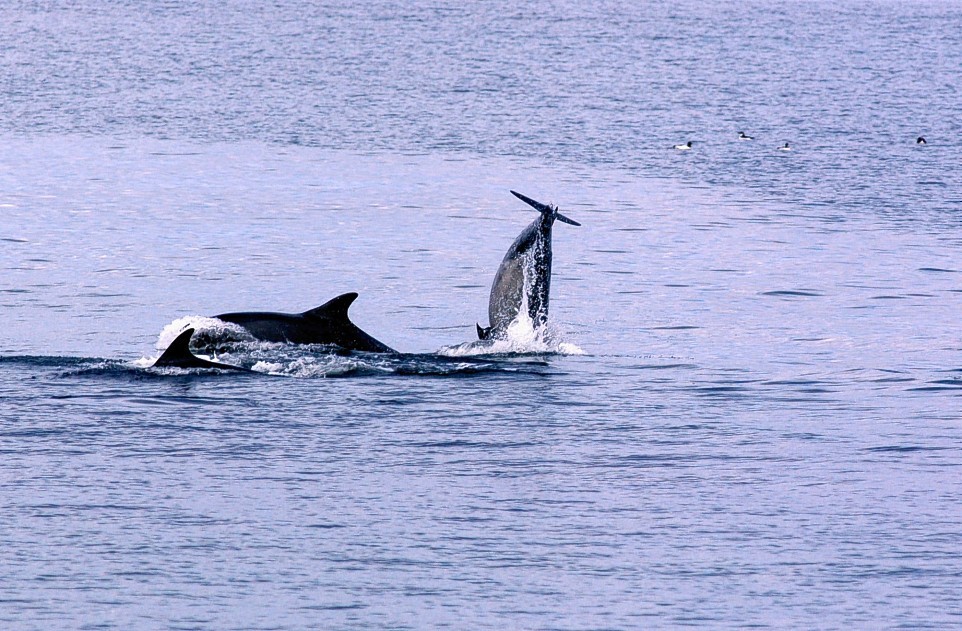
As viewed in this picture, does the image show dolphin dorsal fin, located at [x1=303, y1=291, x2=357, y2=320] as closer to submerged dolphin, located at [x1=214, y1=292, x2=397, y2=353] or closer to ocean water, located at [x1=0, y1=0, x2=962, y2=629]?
submerged dolphin, located at [x1=214, y1=292, x2=397, y2=353]

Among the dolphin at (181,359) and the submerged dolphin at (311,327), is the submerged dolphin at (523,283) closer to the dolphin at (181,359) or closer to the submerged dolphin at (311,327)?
the submerged dolphin at (311,327)

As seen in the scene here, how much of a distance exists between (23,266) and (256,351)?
26.3ft

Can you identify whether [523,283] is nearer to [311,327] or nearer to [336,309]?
[336,309]

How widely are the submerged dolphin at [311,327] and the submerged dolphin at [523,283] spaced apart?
5.08ft

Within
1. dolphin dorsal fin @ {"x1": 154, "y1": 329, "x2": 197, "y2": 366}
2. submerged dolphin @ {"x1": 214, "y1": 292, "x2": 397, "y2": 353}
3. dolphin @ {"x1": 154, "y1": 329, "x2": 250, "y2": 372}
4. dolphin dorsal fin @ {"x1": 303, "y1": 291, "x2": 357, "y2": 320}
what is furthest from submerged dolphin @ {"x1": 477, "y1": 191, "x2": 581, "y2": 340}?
dolphin dorsal fin @ {"x1": 154, "y1": 329, "x2": 197, "y2": 366}

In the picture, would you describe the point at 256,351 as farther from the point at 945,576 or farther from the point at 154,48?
the point at 154,48

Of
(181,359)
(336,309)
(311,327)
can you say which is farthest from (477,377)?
(181,359)

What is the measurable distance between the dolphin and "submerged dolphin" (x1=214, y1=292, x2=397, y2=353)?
38.0 inches

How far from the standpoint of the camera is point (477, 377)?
17.2 metres

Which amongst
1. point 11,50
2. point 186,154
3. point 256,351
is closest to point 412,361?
point 256,351

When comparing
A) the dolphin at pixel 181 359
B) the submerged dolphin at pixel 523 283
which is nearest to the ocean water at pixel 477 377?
the dolphin at pixel 181 359

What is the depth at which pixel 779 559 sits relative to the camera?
1175 centimetres

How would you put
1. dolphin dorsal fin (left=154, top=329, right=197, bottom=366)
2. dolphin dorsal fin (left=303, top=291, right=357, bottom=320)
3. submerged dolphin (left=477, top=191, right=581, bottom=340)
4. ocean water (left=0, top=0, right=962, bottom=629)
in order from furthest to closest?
submerged dolphin (left=477, top=191, right=581, bottom=340)
dolphin dorsal fin (left=303, top=291, right=357, bottom=320)
dolphin dorsal fin (left=154, top=329, right=197, bottom=366)
ocean water (left=0, top=0, right=962, bottom=629)

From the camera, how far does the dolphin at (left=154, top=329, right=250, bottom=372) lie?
16.6m
